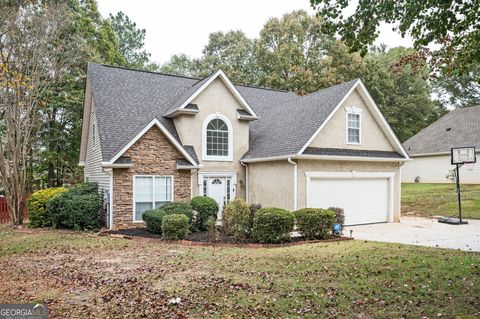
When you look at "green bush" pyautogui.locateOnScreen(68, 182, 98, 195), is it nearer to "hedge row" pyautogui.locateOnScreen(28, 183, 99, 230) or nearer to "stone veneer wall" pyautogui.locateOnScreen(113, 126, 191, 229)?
"hedge row" pyautogui.locateOnScreen(28, 183, 99, 230)

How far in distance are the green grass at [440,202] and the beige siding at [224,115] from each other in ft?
32.9

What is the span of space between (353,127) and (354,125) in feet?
0.38

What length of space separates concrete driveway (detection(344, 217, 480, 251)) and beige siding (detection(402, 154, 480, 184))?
43.1ft

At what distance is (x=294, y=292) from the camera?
20.8 ft

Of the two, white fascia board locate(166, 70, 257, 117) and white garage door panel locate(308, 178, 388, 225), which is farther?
white fascia board locate(166, 70, 257, 117)

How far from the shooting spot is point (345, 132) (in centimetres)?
1722

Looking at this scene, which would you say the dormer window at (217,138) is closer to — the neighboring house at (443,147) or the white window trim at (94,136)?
the white window trim at (94,136)

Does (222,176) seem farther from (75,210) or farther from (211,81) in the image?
(75,210)

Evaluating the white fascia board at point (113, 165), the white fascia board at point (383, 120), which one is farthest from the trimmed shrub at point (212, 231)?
the white fascia board at point (383, 120)

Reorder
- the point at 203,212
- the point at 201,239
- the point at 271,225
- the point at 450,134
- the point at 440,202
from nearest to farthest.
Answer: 1. the point at 271,225
2. the point at 201,239
3. the point at 203,212
4. the point at 440,202
5. the point at 450,134

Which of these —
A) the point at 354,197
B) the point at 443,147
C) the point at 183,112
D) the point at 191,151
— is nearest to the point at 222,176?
the point at 191,151

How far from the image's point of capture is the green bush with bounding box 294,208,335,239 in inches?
484

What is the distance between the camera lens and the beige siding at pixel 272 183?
622 inches

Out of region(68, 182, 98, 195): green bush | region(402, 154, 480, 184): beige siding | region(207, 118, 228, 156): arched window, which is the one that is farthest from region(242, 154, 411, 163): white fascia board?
region(402, 154, 480, 184): beige siding
